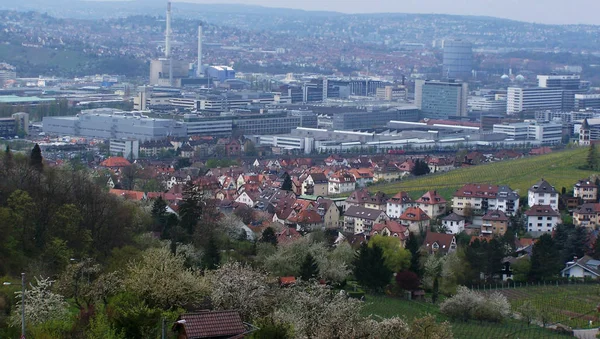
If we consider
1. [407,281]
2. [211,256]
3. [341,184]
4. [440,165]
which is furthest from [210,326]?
[440,165]

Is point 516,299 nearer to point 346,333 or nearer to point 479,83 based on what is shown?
point 346,333

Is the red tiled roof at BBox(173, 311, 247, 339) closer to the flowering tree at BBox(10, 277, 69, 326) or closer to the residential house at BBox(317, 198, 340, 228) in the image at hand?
the flowering tree at BBox(10, 277, 69, 326)

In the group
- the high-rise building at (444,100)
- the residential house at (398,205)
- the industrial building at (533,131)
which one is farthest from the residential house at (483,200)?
the high-rise building at (444,100)

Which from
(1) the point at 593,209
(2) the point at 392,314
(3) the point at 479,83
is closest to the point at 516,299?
(2) the point at 392,314

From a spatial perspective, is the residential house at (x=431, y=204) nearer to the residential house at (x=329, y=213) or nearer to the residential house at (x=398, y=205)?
the residential house at (x=398, y=205)

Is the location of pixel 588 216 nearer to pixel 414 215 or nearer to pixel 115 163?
pixel 414 215

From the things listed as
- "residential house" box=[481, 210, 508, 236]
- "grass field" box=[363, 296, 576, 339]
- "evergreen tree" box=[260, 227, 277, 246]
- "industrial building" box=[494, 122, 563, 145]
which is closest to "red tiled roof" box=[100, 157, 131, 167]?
"residential house" box=[481, 210, 508, 236]

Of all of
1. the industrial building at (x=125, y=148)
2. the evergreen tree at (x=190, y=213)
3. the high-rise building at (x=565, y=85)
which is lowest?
the industrial building at (x=125, y=148)
